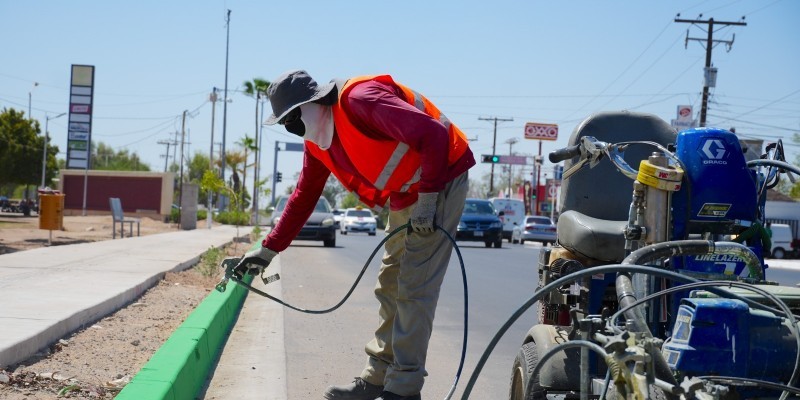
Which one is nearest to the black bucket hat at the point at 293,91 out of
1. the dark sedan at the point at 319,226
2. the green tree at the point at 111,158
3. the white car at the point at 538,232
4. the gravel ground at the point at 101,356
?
the gravel ground at the point at 101,356

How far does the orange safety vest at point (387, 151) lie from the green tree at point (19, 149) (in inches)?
2517

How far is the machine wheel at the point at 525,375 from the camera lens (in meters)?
3.78

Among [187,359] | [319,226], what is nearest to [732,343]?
[187,359]

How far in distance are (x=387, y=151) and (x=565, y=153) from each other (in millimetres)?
934

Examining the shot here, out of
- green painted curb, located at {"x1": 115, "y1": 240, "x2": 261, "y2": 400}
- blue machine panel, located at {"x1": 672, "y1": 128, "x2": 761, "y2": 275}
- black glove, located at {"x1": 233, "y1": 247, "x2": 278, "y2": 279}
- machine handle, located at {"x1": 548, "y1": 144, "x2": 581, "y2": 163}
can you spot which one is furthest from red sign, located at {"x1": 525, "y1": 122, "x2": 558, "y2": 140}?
blue machine panel, located at {"x1": 672, "y1": 128, "x2": 761, "y2": 275}

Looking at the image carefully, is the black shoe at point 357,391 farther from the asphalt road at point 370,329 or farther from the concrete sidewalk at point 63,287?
the concrete sidewalk at point 63,287

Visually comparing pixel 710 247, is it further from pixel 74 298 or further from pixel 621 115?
pixel 74 298

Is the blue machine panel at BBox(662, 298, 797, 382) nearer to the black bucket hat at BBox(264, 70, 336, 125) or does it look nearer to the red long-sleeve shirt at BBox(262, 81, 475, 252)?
the red long-sleeve shirt at BBox(262, 81, 475, 252)

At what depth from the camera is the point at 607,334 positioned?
3.13 metres

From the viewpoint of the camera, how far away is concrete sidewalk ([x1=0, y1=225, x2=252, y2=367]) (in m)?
5.77

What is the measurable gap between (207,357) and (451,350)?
7.53 ft

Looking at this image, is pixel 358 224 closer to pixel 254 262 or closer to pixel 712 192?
pixel 254 262

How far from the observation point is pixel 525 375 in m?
3.91

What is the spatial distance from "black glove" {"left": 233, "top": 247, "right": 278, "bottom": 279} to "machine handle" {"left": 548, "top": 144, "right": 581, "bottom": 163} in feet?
5.28
